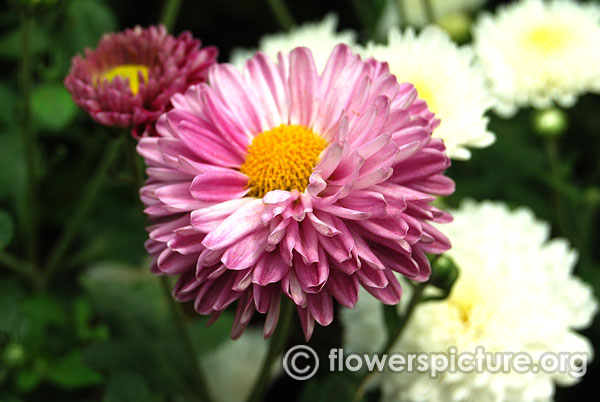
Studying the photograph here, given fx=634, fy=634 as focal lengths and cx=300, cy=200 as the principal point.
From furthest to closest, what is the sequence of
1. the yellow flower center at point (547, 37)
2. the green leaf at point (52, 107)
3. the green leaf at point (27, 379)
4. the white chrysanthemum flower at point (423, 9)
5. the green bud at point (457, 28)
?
the white chrysanthemum flower at point (423, 9)
the green bud at point (457, 28)
the yellow flower center at point (547, 37)
the green leaf at point (52, 107)
the green leaf at point (27, 379)

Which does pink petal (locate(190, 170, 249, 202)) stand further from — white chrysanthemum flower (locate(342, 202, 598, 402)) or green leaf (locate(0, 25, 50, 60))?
green leaf (locate(0, 25, 50, 60))

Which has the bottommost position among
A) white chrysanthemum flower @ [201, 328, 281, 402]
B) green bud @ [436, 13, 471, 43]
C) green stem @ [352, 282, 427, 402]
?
white chrysanthemum flower @ [201, 328, 281, 402]

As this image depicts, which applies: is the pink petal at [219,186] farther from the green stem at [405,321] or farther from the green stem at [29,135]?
the green stem at [29,135]

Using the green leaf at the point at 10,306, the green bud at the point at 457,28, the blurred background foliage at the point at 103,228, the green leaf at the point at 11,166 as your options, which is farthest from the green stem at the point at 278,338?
the green bud at the point at 457,28

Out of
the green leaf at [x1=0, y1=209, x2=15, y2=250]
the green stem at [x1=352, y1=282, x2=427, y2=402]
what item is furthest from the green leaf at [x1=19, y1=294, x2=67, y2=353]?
the green stem at [x1=352, y1=282, x2=427, y2=402]

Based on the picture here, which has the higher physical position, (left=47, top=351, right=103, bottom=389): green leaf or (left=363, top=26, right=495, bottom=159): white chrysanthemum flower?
(left=363, top=26, right=495, bottom=159): white chrysanthemum flower

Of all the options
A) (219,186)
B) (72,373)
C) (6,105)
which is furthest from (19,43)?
(219,186)

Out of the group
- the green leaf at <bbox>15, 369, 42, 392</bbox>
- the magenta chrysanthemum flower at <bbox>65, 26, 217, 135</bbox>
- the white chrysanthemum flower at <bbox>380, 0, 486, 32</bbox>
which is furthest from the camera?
the white chrysanthemum flower at <bbox>380, 0, 486, 32</bbox>

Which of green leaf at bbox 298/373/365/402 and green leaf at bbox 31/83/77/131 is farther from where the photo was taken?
green leaf at bbox 31/83/77/131
